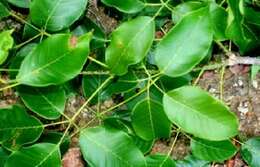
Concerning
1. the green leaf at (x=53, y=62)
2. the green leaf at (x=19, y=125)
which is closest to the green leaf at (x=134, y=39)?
the green leaf at (x=53, y=62)

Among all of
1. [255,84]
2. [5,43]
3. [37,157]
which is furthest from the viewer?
[255,84]

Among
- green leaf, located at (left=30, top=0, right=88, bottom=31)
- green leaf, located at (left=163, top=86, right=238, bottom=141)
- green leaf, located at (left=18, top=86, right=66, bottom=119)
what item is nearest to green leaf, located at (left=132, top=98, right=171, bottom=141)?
green leaf, located at (left=163, top=86, right=238, bottom=141)

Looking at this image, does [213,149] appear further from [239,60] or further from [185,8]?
[185,8]

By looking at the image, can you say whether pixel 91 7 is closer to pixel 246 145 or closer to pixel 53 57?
pixel 53 57

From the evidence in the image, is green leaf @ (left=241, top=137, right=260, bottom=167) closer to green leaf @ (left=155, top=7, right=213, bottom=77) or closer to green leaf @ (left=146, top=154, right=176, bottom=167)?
green leaf @ (left=146, top=154, right=176, bottom=167)

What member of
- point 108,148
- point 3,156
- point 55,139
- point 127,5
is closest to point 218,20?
point 127,5

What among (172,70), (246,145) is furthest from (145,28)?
(246,145)
